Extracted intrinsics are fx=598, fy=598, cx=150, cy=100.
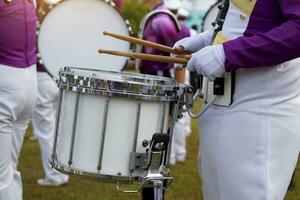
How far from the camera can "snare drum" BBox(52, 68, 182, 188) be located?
2582 millimetres

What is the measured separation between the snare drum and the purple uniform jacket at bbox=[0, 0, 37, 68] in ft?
4.06

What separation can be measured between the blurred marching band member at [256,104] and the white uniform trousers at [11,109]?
1677 millimetres

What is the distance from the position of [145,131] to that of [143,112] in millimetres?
89

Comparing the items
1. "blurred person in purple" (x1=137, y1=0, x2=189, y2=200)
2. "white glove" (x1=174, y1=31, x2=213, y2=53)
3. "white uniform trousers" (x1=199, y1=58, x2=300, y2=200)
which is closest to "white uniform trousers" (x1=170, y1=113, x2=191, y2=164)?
"blurred person in purple" (x1=137, y1=0, x2=189, y2=200)

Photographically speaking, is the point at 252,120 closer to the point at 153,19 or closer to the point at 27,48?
the point at 27,48

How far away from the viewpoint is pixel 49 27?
4.52 metres

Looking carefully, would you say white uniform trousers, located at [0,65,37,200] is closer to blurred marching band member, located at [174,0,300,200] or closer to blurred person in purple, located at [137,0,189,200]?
blurred marching band member, located at [174,0,300,200]

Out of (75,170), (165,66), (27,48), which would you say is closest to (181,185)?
(165,66)

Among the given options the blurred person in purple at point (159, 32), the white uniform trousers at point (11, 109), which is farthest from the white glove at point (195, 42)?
the blurred person in purple at point (159, 32)

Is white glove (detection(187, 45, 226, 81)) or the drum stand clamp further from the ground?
white glove (detection(187, 45, 226, 81))

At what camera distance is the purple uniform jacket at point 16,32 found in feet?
12.4

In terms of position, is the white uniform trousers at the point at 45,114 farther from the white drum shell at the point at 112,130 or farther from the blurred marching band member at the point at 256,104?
the blurred marching band member at the point at 256,104

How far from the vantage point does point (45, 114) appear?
19.4ft

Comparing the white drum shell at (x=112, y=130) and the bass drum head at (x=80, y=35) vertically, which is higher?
the bass drum head at (x=80, y=35)
